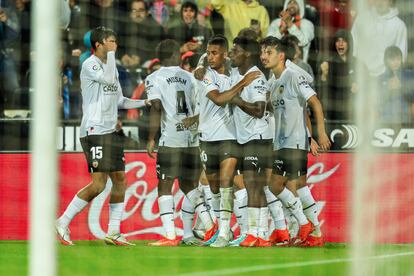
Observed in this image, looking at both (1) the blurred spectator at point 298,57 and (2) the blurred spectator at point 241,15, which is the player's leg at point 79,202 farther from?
A: (1) the blurred spectator at point 298,57

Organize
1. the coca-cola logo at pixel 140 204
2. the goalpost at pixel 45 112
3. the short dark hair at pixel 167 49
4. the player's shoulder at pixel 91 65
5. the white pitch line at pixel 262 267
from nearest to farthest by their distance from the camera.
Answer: the goalpost at pixel 45 112 → the white pitch line at pixel 262 267 → the player's shoulder at pixel 91 65 → the short dark hair at pixel 167 49 → the coca-cola logo at pixel 140 204

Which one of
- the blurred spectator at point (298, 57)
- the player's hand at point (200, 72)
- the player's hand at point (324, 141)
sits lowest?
the player's hand at point (324, 141)

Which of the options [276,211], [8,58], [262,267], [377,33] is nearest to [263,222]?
[276,211]

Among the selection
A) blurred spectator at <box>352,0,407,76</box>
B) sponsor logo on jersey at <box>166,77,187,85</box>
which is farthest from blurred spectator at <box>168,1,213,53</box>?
blurred spectator at <box>352,0,407,76</box>

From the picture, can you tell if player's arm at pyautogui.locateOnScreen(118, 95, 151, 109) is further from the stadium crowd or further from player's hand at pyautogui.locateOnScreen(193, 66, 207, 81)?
player's hand at pyautogui.locateOnScreen(193, 66, 207, 81)

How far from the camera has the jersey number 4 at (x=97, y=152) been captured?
407 inches

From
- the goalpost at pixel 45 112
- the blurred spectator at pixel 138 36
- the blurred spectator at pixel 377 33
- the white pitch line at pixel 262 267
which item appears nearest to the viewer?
the goalpost at pixel 45 112

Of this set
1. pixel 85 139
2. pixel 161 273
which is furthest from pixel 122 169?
pixel 161 273

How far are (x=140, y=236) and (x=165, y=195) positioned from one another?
828 mm

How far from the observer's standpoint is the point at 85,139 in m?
10.4

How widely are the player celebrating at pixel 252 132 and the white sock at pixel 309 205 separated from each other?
1.19 ft

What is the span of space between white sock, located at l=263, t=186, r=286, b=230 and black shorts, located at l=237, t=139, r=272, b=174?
26 centimetres

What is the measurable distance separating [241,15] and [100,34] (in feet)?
4.63

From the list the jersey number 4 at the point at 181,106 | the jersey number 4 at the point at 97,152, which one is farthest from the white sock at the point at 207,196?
the jersey number 4 at the point at 97,152
